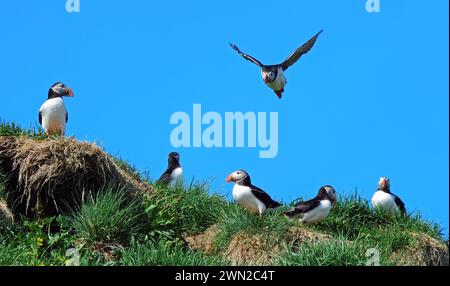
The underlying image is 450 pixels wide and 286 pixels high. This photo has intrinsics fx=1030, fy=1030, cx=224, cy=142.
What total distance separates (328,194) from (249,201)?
125 centimetres

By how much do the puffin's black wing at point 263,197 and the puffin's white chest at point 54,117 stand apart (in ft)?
9.52

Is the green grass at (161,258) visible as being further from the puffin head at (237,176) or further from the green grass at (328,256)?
the puffin head at (237,176)

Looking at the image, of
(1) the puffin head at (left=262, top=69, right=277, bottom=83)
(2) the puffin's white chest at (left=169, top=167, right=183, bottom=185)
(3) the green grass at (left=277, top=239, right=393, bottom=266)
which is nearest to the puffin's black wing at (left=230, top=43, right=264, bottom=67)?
(1) the puffin head at (left=262, top=69, right=277, bottom=83)

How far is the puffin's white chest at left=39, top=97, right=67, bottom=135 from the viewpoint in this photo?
47.3 ft

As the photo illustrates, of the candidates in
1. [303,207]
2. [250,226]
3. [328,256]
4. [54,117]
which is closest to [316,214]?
[303,207]

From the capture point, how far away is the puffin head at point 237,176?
13977 mm

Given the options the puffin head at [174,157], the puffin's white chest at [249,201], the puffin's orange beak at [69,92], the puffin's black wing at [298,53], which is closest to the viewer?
the puffin's white chest at [249,201]

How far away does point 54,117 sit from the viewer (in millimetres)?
14438

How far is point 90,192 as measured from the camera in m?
13.0

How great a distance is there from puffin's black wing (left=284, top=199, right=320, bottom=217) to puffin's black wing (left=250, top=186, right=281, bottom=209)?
0.26 meters

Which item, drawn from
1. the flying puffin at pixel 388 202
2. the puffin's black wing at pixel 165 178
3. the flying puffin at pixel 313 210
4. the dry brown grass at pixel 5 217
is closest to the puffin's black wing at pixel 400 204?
the flying puffin at pixel 388 202

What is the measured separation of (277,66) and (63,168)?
6.28 meters

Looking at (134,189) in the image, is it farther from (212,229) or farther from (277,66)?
(277,66)
